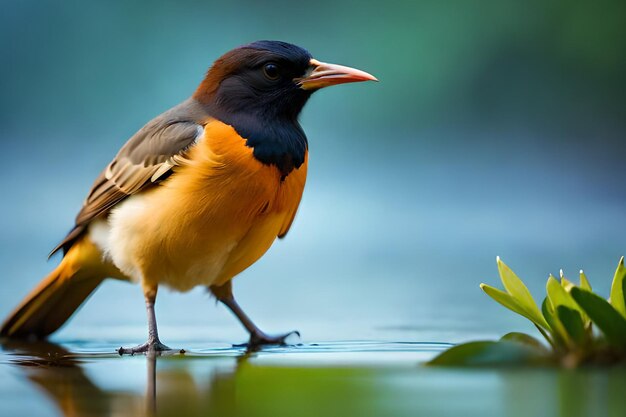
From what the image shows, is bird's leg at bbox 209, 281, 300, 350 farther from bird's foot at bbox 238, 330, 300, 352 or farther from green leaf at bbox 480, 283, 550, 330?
green leaf at bbox 480, 283, 550, 330

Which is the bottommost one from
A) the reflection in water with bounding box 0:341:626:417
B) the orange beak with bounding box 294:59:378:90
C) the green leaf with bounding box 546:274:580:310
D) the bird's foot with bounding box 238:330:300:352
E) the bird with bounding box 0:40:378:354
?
the reflection in water with bounding box 0:341:626:417

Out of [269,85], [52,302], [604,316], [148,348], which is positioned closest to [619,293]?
[604,316]

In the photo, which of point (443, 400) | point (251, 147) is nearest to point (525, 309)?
point (443, 400)

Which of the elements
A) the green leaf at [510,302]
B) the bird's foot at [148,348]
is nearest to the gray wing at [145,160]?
the bird's foot at [148,348]

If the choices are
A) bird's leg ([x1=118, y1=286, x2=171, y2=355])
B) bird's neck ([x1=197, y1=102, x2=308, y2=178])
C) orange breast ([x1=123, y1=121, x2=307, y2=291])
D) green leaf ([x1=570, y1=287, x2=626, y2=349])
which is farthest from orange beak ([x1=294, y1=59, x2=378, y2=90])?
green leaf ([x1=570, y1=287, x2=626, y2=349])

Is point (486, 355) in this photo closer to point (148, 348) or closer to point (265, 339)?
point (148, 348)

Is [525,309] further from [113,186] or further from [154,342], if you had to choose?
[113,186]
